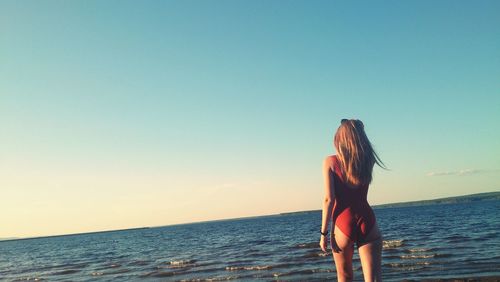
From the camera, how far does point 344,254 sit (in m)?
4.15

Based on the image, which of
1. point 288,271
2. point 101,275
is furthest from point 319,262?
point 101,275

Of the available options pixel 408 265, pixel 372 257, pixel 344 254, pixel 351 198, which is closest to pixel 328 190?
pixel 351 198

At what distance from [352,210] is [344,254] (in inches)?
19.7

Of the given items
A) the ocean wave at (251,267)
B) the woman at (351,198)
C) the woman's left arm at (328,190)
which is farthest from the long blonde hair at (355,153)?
the ocean wave at (251,267)

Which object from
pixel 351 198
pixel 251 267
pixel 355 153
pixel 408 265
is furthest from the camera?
pixel 251 267

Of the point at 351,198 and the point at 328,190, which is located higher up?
the point at 328,190

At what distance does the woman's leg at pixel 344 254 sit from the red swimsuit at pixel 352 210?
0.06m

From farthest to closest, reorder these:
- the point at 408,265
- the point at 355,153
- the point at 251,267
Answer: the point at 251,267 → the point at 408,265 → the point at 355,153

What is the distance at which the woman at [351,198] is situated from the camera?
4.00m

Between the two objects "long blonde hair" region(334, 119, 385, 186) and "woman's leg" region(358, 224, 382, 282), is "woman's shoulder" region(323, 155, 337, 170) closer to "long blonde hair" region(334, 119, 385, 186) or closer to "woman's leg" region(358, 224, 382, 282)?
"long blonde hair" region(334, 119, 385, 186)

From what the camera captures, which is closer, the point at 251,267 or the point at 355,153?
the point at 355,153

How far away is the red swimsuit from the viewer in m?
4.07

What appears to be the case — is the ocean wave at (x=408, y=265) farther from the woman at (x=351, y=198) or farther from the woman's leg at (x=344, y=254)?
the woman at (x=351, y=198)

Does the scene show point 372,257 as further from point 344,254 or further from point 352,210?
point 352,210
